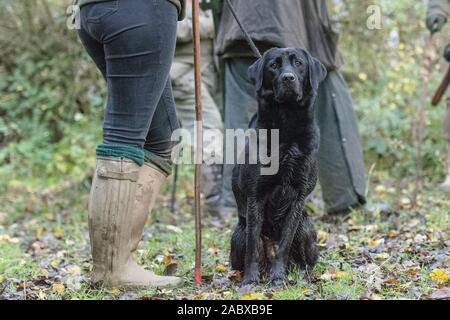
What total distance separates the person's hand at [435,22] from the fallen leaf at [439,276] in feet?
10.6

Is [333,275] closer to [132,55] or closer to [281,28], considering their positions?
[132,55]

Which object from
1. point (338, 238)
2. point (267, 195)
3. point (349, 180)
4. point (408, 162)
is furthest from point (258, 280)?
point (408, 162)

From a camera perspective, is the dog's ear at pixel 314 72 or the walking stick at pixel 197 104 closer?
the walking stick at pixel 197 104

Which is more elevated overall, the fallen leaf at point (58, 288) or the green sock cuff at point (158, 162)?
the green sock cuff at point (158, 162)

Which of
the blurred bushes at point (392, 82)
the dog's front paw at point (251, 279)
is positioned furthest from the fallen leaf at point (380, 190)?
the dog's front paw at point (251, 279)

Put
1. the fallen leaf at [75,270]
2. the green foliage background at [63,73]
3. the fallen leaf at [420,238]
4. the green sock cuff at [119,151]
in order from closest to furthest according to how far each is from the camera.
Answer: the green sock cuff at [119,151] → the fallen leaf at [75,270] → the fallen leaf at [420,238] → the green foliage background at [63,73]

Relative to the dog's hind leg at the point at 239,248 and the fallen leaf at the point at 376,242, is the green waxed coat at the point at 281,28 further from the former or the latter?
the dog's hind leg at the point at 239,248

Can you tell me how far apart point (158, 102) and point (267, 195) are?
69 centimetres

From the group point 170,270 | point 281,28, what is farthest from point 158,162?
point 281,28

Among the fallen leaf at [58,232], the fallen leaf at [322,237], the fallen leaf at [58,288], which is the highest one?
the fallen leaf at [322,237]

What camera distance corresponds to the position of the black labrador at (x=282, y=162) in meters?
3.37

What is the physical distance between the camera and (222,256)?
4.36 metres

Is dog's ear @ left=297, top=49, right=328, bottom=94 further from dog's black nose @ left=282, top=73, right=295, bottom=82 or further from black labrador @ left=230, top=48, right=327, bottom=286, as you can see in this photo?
dog's black nose @ left=282, top=73, right=295, bottom=82

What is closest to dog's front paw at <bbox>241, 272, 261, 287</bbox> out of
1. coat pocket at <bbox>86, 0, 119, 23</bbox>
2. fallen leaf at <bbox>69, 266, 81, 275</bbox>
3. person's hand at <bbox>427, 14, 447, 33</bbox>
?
fallen leaf at <bbox>69, 266, 81, 275</bbox>
